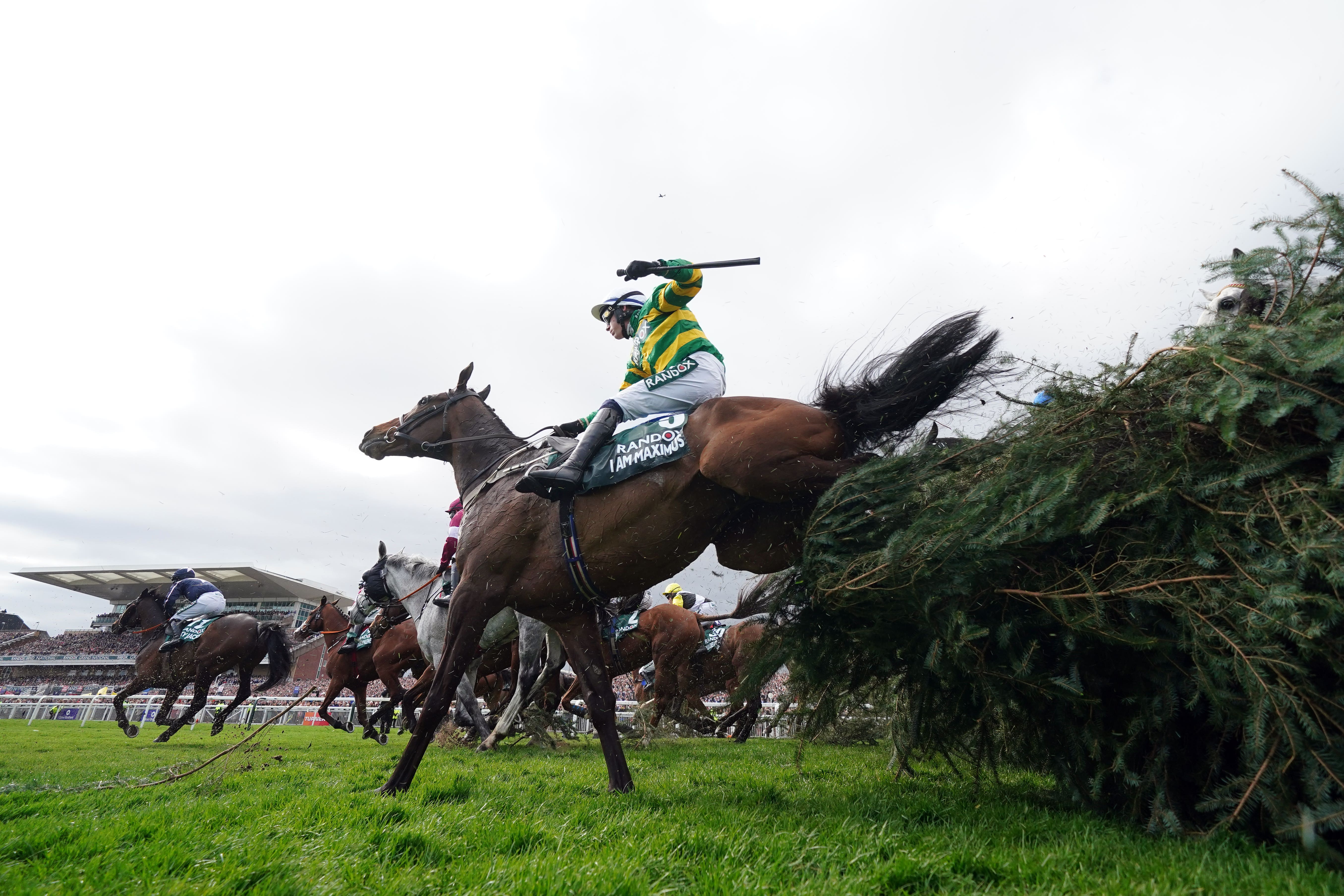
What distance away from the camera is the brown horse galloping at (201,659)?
41.3 ft

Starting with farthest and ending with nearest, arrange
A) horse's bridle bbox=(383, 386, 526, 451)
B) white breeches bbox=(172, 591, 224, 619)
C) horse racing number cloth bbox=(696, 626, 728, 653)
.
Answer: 1. white breeches bbox=(172, 591, 224, 619)
2. horse racing number cloth bbox=(696, 626, 728, 653)
3. horse's bridle bbox=(383, 386, 526, 451)

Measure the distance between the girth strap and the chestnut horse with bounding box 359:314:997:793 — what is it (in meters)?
0.03

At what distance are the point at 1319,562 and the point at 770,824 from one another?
246 cm

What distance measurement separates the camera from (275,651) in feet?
43.4

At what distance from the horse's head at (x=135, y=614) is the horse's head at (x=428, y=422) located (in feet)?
34.4

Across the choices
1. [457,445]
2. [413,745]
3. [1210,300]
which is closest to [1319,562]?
[1210,300]

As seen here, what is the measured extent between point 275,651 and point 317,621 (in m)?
0.87

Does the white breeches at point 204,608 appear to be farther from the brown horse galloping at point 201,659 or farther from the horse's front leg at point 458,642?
the horse's front leg at point 458,642

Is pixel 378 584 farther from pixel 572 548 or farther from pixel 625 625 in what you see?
pixel 572 548

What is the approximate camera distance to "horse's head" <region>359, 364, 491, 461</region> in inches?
255

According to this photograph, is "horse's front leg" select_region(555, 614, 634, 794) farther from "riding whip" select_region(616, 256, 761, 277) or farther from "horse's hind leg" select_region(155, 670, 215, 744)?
"horse's hind leg" select_region(155, 670, 215, 744)

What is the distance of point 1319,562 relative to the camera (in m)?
2.43

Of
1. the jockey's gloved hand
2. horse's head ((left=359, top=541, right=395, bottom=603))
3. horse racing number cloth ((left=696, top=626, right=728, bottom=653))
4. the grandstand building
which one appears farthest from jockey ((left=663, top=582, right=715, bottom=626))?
the grandstand building

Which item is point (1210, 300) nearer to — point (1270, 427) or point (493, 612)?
point (1270, 427)
